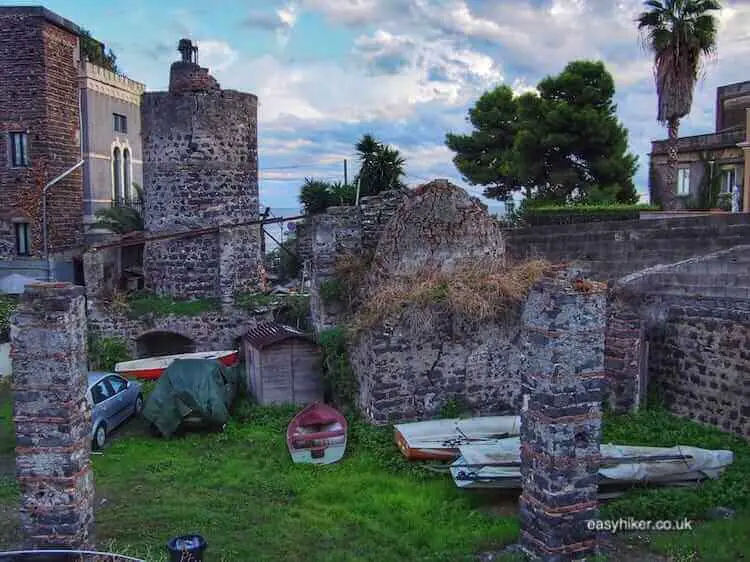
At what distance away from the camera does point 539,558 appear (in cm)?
712

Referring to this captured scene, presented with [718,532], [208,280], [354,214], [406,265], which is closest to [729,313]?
[718,532]

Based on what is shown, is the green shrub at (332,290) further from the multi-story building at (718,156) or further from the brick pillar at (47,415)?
the multi-story building at (718,156)

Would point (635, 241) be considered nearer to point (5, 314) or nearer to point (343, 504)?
point (343, 504)

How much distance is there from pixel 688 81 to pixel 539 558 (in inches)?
751

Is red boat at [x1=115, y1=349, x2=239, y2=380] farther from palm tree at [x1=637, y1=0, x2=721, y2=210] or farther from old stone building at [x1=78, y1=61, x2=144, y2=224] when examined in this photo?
palm tree at [x1=637, y1=0, x2=721, y2=210]

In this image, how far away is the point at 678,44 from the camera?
21031mm

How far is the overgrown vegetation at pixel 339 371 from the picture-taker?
504 inches

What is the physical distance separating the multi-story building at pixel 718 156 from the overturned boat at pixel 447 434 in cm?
1859

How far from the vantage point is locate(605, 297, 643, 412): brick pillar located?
467 inches

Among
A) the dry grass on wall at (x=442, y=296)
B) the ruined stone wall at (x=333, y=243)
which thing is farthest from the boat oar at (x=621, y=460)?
the ruined stone wall at (x=333, y=243)

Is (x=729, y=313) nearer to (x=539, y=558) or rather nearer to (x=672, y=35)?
(x=539, y=558)

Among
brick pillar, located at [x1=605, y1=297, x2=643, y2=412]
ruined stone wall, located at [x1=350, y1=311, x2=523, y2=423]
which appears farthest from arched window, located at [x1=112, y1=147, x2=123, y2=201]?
brick pillar, located at [x1=605, y1=297, x2=643, y2=412]

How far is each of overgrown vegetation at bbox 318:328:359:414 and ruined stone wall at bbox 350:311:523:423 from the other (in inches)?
15.2

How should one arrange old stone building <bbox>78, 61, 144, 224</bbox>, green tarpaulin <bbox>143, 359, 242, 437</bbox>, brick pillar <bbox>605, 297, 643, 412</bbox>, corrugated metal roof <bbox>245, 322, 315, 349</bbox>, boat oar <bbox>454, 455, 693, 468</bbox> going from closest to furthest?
1. boat oar <bbox>454, 455, 693, 468</bbox>
2. brick pillar <bbox>605, 297, 643, 412</bbox>
3. green tarpaulin <bbox>143, 359, 242, 437</bbox>
4. corrugated metal roof <bbox>245, 322, 315, 349</bbox>
5. old stone building <bbox>78, 61, 144, 224</bbox>
